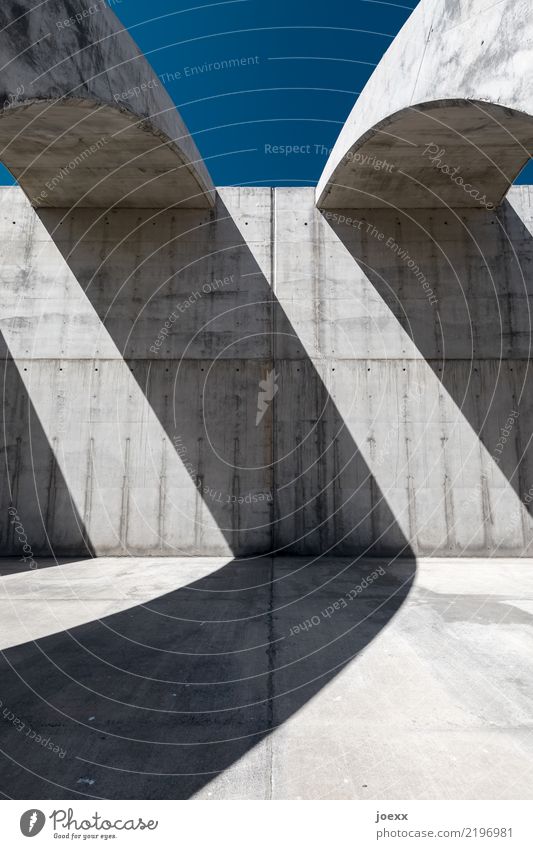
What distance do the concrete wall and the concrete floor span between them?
4.09m

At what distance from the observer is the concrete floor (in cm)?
308

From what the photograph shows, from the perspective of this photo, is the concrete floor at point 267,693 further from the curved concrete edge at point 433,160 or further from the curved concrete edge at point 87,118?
the curved concrete edge at point 433,160

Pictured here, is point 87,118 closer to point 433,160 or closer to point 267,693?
point 433,160

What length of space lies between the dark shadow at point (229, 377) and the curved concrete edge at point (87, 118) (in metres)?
1.00

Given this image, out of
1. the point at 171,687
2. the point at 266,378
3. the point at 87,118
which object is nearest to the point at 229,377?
the point at 266,378

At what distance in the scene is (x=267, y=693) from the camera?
14.1 feet

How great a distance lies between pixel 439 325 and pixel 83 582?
440 inches

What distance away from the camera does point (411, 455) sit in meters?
12.5

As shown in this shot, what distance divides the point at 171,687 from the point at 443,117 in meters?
10.7

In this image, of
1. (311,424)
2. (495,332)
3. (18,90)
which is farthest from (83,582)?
(495,332)

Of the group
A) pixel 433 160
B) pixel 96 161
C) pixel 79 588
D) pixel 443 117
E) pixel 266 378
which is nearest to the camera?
pixel 79 588

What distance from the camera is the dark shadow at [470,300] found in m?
12.7

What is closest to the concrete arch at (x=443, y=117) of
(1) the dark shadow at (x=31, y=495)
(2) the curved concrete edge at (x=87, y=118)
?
(2) the curved concrete edge at (x=87, y=118)

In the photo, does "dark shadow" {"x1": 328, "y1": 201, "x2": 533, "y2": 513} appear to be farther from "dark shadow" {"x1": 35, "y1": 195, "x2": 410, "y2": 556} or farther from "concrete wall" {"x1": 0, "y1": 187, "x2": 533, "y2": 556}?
"dark shadow" {"x1": 35, "y1": 195, "x2": 410, "y2": 556}
